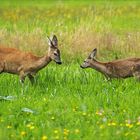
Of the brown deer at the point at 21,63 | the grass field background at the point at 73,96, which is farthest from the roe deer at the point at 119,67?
the brown deer at the point at 21,63

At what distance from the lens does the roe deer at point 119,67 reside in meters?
11.6

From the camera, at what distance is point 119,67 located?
11.8m

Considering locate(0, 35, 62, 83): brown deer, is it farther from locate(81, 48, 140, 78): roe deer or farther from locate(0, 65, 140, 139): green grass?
locate(81, 48, 140, 78): roe deer

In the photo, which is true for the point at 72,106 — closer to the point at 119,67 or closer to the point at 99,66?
the point at 119,67

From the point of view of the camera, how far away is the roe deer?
11641mm

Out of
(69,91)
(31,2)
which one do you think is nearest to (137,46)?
(69,91)

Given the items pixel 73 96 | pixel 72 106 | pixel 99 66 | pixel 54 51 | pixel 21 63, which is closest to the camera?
pixel 72 106

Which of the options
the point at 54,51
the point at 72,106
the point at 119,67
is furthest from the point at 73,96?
the point at 119,67

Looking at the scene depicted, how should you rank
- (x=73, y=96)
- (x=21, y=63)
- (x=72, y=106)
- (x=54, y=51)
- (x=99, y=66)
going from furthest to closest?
(x=99, y=66)
(x=21, y=63)
(x=54, y=51)
(x=73, y=96)
(x=72, y=106)

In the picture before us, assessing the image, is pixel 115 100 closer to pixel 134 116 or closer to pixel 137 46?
pixel 134 116

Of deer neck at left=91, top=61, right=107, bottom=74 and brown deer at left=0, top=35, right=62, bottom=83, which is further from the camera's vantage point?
deer neck at left=91, top=61, right=107, bottom=74

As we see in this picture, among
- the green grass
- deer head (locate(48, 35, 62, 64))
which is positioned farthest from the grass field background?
deer head (locate(48, 35, 62, 64))

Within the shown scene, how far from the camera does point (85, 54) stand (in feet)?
50.2

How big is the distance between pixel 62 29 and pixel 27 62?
20.2 feet
